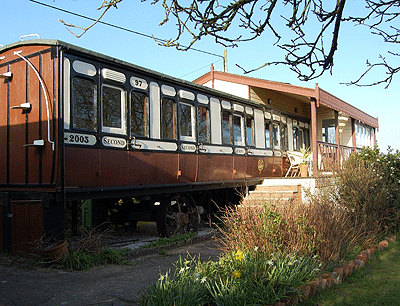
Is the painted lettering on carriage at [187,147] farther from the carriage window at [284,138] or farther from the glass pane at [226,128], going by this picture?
the carriage window at [284,138]

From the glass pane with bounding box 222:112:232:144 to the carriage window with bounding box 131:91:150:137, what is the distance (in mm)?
3401

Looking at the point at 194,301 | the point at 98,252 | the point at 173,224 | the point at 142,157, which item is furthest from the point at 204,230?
the point at 194,301

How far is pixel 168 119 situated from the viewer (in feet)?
31.9

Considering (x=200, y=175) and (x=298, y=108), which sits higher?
(x=298, y=108)

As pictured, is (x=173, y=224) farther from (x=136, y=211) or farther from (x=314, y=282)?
(x=314, y=282)

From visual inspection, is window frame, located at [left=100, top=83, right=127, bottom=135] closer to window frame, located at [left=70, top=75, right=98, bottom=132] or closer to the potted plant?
window frame, located at [left=70, top=75, right=98, bottom=132]

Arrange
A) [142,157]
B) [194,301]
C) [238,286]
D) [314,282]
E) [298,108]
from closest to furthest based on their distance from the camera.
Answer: [194,301], [238,286], [314,282], [142,157], [298,108]

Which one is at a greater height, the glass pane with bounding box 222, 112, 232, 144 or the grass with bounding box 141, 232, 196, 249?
the glass pane with bounding box 222, 112, 232, 144

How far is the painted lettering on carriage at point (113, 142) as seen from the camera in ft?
25.7

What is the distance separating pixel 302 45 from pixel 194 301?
9.38 ft

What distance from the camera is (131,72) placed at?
28.7 feet

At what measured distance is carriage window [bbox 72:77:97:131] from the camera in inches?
292

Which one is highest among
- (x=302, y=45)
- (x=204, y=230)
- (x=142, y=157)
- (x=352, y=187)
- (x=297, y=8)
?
(x=297, y=8)

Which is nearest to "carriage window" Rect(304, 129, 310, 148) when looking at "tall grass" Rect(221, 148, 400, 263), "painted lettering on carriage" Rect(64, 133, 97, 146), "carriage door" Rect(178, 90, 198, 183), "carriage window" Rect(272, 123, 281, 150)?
"carriage window" Rect(272, 123, 281, 150)
